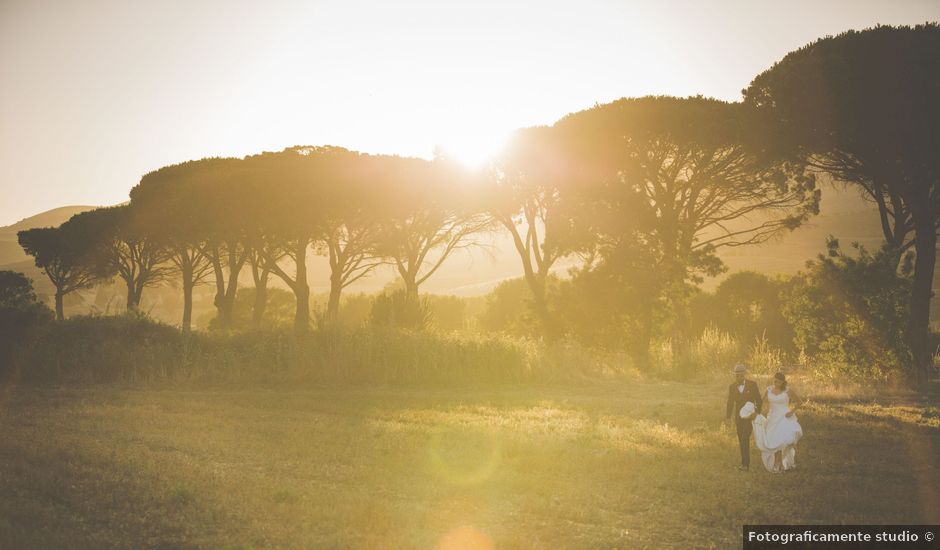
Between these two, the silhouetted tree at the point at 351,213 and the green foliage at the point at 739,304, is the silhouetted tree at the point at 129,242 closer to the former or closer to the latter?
the silhouetted tree at the point at 351,213

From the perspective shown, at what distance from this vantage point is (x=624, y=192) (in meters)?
25.2

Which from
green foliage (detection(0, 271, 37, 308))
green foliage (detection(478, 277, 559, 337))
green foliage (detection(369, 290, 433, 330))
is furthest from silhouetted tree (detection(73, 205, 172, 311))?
green foliage (detection(478, 277, 559, 337))

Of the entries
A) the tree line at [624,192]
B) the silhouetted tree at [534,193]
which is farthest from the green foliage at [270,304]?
the silhouetted tree at [534,193]

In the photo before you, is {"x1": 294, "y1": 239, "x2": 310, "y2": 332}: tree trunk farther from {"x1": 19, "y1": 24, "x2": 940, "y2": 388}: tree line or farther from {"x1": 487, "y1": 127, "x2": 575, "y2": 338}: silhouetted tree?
{"x1": 487, "y1": 127, "x2": 575, "y2": 338}: silhouetted tree

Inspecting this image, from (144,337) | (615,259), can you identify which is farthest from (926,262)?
(144,337)

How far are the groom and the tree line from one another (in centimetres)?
992

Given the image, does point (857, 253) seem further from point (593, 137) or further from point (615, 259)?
point (593, 137)

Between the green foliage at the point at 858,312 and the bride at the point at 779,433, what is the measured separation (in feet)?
29.2

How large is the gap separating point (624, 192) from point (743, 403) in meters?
16.6

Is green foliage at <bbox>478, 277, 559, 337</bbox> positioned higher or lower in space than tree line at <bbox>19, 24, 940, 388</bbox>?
lower

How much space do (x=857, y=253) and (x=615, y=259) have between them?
26.5 ft

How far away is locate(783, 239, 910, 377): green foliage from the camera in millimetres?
16109

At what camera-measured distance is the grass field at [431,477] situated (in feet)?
20.7

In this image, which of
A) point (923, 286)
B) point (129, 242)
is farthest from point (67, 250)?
point (923, 286)
